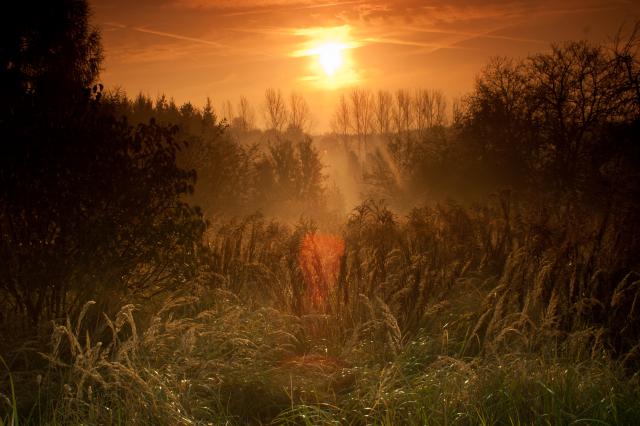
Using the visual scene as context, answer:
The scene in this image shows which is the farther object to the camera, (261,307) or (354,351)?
(261,307)

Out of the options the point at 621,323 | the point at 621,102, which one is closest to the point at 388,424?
the point at 621,323

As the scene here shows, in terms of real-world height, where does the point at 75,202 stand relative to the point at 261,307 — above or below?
above

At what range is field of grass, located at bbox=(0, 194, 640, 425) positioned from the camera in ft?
11.7

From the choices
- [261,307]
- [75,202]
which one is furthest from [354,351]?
[75,202]

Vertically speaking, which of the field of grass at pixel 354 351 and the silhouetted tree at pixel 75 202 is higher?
the silhouetted tree at pixel 75 202

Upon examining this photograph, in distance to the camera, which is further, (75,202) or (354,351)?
(75,202)

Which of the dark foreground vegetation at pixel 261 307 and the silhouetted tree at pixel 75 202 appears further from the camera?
the silhouetted tree at pixel 75 202

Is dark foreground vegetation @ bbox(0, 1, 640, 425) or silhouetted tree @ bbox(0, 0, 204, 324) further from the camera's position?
silhouetted tree @ bbox(0, 0, 204, 324)

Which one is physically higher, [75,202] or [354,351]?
[75,202]

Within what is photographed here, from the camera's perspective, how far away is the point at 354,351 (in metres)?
4.82

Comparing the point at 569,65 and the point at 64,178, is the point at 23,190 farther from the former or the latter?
the point at 569,65

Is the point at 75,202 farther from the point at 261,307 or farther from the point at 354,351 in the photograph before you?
the point at 354,351

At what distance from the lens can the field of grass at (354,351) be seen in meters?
3.55

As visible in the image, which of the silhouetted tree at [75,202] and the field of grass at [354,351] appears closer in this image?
the field of grass at [354,351]
